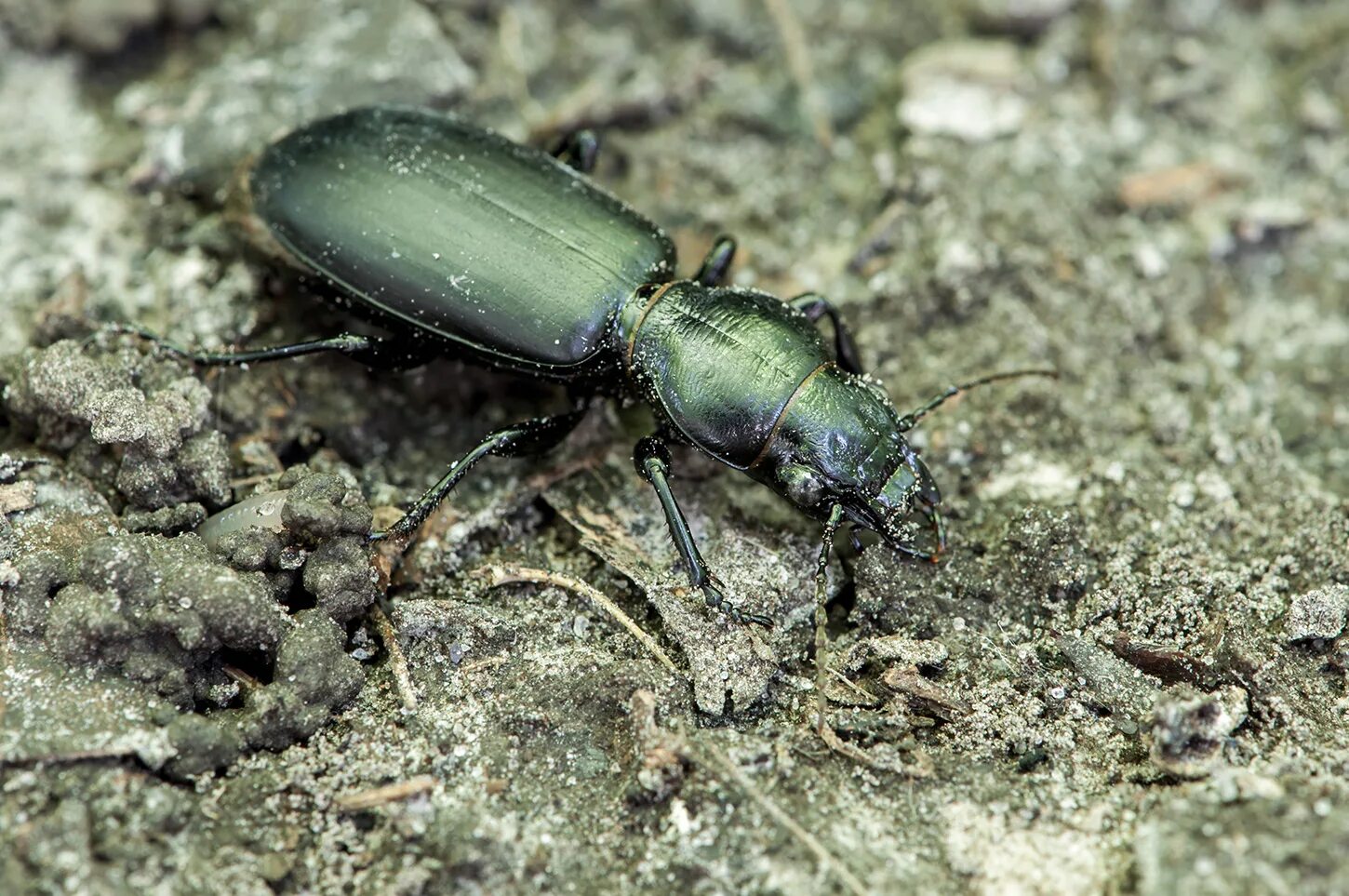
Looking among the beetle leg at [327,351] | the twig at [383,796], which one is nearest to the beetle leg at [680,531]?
the beetle leg at [327,351]

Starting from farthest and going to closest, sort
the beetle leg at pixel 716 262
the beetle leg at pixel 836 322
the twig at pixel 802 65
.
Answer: the twig at pixel 802 65, the beetle leg at pixel 716 262, the beetle leg at pixel 836 322

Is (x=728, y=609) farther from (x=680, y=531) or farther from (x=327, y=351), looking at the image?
(x=327, y=351)

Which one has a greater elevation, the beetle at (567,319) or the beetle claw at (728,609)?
the beetle at (567,319)

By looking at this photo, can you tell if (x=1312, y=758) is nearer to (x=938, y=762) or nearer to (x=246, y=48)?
(x=938, y=762)

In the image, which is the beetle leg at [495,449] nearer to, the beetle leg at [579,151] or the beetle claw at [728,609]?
the beetle claw at [728,609]

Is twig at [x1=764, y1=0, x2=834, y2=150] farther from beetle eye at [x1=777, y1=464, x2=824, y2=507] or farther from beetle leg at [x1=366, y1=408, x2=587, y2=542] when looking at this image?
beetle eye at [x1=777, y1=464, x2=824, y2=507]

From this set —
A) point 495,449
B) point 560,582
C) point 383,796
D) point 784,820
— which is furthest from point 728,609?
point 383,796

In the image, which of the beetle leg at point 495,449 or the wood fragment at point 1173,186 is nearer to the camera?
the beetle leg at point 495,449
